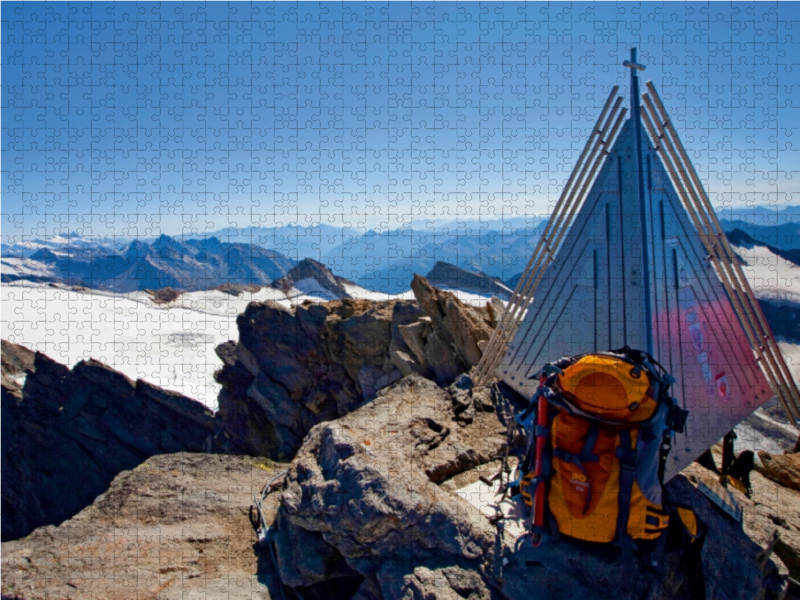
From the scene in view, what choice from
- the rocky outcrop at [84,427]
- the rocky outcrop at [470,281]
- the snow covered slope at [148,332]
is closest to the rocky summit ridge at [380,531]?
the rocky outcrop at [84,427]

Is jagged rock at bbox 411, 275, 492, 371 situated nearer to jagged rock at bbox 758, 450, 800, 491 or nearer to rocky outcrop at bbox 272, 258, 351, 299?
jagged rock at bbox 758, 450, 800, 491

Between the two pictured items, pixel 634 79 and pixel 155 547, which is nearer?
pixel 155 547

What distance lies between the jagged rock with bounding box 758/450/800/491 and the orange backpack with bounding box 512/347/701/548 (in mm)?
6272

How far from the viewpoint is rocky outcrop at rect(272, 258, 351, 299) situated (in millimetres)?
91562

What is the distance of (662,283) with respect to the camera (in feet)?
22.9

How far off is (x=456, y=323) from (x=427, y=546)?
7.59 metres

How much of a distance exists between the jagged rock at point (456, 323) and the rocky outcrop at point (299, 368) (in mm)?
3014

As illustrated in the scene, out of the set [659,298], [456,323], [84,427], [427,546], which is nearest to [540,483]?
[427,546]

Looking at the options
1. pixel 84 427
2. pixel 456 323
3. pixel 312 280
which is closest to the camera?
pixel 456 323

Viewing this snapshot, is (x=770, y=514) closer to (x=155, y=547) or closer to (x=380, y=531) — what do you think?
(x=380, y=531)

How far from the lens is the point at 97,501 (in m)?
7.83

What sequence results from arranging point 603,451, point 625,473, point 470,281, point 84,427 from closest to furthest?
point 625,473 → point 603,451 → point 84,427 → point 470,281

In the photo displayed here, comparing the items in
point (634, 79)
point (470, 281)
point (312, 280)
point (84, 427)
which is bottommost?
point (84, 427)

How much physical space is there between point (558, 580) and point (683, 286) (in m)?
4.44
